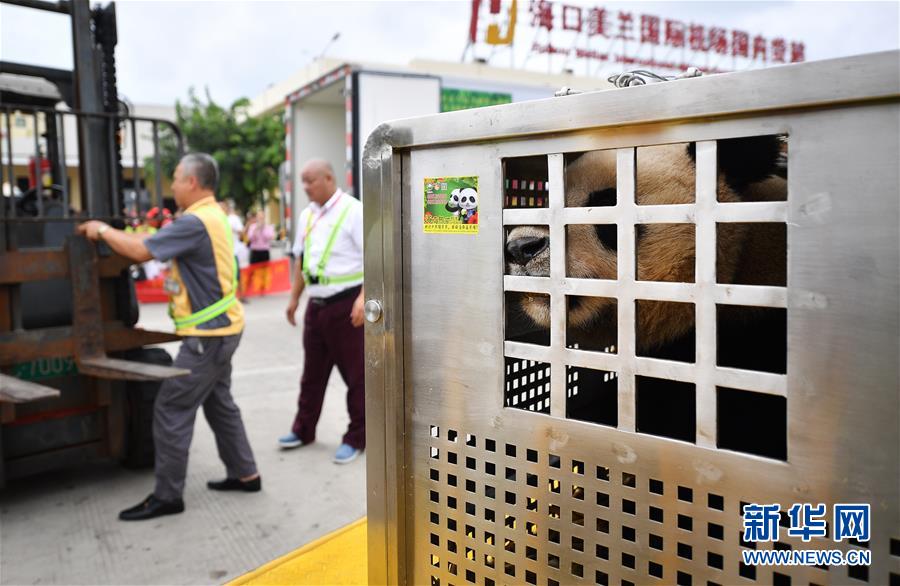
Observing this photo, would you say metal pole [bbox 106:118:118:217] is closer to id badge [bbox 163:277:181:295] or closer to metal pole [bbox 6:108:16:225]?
metal pole [bbox 6:108:16:225]

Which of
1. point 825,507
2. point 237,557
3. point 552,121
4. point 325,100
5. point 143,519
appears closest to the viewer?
point 825,507

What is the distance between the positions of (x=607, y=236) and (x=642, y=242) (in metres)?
0.11

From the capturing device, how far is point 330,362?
5.09m

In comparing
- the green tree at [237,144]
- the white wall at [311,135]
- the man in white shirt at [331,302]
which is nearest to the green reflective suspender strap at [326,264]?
the man in white shirt at [331,302]

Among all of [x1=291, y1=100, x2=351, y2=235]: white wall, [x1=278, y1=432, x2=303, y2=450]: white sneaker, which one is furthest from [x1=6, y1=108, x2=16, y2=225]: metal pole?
[x1=291, y1=100, x2=351, y2=235]: white wall

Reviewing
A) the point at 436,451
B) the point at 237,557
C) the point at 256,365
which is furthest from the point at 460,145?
the point at 256,365

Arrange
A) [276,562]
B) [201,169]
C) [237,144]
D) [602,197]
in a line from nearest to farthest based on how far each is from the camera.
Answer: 1. [602,197]
2. [276,562]
3. [201,169]
4. [237,144]

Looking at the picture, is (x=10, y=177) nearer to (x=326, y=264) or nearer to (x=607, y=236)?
(x=326, y=264)

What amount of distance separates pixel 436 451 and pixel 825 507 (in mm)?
751

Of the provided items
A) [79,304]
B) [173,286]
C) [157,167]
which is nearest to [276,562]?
[173,286]

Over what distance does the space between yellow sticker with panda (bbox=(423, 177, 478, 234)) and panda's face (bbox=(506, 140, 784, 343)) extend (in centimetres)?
10

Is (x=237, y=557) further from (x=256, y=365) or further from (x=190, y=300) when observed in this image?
(x=256, y=365)

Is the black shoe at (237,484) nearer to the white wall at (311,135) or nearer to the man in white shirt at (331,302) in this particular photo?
the man in white shirt at (331,302)

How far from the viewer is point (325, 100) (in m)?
13.5
